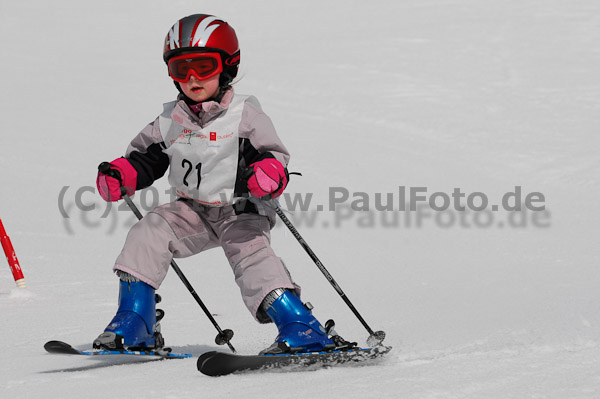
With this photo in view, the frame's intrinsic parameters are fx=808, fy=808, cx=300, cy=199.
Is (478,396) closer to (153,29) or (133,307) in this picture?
(133,307)

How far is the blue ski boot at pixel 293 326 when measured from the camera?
3758mm

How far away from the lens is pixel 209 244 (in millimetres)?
4273

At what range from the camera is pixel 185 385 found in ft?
10.6

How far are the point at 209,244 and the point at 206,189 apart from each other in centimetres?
35

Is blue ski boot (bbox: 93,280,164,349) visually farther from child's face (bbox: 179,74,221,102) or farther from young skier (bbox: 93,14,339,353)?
child's face (bbox: 179,74,221,102)

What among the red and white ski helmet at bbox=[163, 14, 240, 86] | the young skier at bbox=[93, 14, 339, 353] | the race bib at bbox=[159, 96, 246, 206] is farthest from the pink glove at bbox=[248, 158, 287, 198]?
the red and white ski helmet at bbox=[163, 14, 240, 86]

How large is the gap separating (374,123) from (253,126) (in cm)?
795

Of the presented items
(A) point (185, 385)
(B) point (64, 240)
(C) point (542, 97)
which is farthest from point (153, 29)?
(A) point (185, 385)

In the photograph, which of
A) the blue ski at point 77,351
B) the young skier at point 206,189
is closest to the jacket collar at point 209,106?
the young skier at point 206,189

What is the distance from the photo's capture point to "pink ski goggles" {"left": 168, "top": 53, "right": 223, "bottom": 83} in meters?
4.07

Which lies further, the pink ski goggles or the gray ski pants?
→ the pink ski goggles

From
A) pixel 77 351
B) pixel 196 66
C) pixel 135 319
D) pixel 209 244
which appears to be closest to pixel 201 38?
pixel 196 66

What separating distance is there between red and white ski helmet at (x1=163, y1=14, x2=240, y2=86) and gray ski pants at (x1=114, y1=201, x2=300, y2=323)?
776mm

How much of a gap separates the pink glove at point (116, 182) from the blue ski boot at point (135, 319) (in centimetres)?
44
